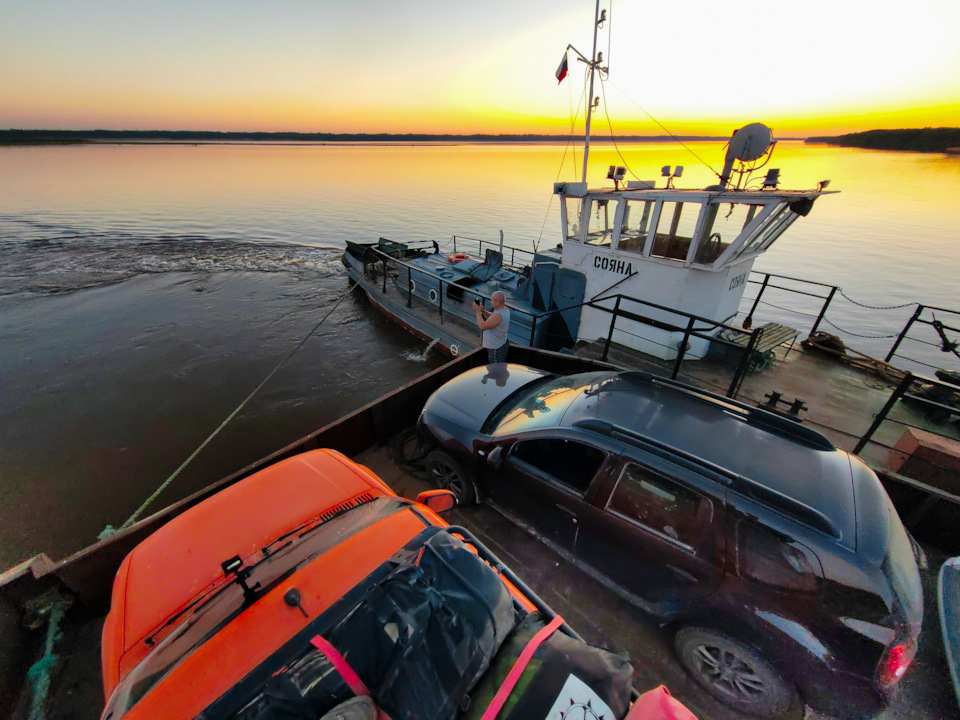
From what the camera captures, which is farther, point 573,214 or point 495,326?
point 573,214

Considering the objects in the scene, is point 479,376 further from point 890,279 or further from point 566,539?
point 890,279

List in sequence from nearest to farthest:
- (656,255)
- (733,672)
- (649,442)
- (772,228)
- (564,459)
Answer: (733,672)
(649,442)
(564,459)
(772,228)
(656,255)

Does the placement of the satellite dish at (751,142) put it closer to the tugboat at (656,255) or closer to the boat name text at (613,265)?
the tugboat at (656,255)

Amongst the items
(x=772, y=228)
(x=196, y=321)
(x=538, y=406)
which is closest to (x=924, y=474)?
(x=538, y=406)

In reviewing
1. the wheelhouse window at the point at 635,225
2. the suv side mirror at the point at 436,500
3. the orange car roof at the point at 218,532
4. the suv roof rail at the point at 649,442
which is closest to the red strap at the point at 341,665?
the orange car roof at the point at 218,532

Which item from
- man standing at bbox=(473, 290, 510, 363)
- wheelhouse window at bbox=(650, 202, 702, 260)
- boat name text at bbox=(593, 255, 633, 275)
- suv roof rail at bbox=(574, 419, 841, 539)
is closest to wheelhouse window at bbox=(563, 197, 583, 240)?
boat name text at bbox=(593, 255, 633, 275)

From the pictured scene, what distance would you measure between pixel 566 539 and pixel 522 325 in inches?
272

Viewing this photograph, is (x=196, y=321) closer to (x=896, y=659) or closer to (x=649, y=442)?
(x=649, y=442)

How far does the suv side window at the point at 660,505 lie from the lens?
2.72m

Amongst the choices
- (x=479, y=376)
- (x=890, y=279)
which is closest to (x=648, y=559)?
(x=479, y=376)

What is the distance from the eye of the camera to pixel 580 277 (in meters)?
8.80

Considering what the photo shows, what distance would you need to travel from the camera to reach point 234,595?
6.75 ft

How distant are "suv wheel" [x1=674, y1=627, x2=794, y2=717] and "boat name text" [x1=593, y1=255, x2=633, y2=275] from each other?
21.6ft

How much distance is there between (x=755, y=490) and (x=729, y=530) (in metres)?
0.32
